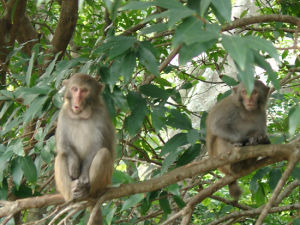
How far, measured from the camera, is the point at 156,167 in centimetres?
493

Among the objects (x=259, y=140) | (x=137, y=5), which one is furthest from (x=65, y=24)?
(x=137, y=5)

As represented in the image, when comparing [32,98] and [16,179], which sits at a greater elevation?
[32,98]

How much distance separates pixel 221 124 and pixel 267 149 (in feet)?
4.74

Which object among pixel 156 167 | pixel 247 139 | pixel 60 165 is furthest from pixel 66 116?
pixel 247 139

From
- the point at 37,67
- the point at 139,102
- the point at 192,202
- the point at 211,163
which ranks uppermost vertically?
the point at 37,67

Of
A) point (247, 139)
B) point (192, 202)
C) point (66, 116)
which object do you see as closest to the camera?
point (192, 202)

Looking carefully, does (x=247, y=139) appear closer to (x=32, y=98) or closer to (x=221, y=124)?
(x=221, y=124)

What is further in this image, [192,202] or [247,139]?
[247,139]

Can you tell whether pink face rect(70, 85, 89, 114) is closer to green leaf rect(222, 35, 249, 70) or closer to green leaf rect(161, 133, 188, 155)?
green leaf rect(161, 133, 188, 155)

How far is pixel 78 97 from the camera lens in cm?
428

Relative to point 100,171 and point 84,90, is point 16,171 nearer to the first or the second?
point 100,171

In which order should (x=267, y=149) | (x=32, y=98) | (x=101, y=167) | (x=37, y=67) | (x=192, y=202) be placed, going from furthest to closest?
1. (x=37, y=67)
2. (x=101, y=167)
3. (x=32, y=98)
4. (x=192, y=202)
5. (x=267, y=149)

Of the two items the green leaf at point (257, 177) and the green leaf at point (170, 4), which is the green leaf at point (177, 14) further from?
the green leaf at point (257, 177)

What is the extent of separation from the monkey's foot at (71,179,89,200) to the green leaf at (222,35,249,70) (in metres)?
2.53
